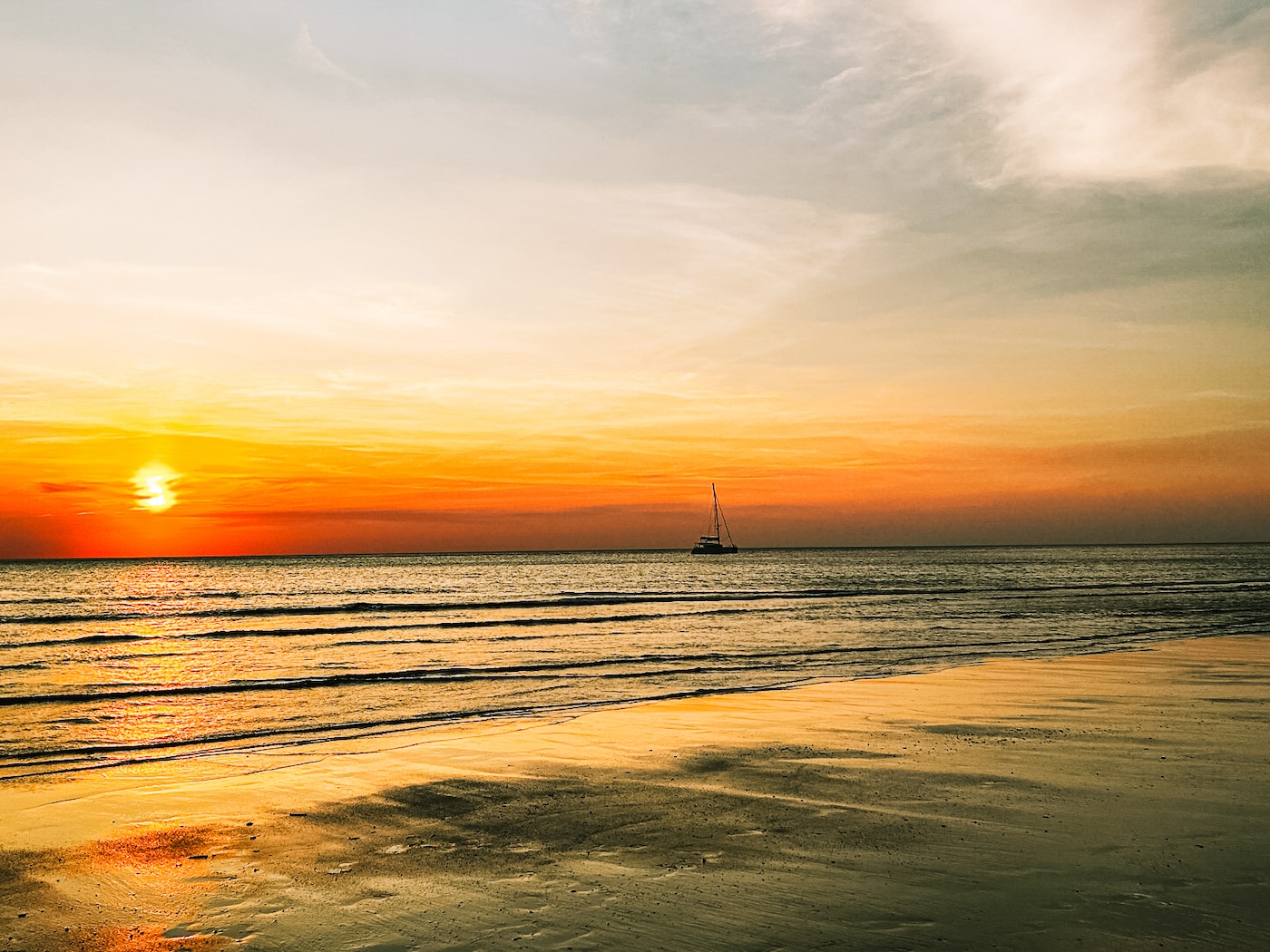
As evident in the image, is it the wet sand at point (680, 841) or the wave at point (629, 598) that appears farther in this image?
the wave at point (629, 598)

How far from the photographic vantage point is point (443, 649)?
26578 millimetres

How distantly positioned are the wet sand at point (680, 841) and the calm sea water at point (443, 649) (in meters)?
3.42

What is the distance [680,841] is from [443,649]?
20.6m

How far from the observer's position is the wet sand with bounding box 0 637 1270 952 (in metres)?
5.35

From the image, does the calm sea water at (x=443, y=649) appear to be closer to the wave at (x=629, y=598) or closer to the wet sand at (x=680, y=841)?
the wave at (x=629, y=598)

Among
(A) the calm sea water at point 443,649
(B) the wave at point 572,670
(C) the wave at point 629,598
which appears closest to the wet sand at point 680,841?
(A) the calm sea water at point 443,649

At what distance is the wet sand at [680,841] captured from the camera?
535 cm

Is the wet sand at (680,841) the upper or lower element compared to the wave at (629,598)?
upper

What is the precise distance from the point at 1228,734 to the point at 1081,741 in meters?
1.93

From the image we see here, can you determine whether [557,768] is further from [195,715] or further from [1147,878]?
[195,715]

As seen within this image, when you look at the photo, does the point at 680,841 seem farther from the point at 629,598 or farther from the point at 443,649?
the point at 629,598

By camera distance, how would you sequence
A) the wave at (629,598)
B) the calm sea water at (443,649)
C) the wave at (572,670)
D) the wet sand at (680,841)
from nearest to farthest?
A: the wet sand at (680,841)
the calm sea water at (443,649)
the wave at (572,670)
the wave at (629,598)

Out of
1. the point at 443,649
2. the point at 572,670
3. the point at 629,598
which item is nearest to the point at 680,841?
the point at 572,670

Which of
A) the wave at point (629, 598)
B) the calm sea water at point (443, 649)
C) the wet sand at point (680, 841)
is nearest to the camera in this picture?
the wet sand at point (680, 841)
